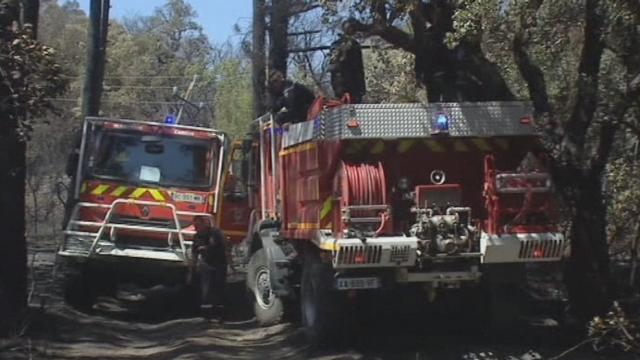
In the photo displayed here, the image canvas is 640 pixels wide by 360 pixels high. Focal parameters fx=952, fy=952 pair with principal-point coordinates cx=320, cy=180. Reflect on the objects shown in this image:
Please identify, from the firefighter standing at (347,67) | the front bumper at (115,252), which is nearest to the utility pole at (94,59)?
the front bumper at (115,252)

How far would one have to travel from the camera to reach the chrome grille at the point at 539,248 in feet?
31.6

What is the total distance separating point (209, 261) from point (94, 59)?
921cm

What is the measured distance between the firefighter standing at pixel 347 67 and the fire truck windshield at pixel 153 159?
386 centimetres

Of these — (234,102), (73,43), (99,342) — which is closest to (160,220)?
(99,342)

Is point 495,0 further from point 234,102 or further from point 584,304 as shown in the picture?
point 234,102

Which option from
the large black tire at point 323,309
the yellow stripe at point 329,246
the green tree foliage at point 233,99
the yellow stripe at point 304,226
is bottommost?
the large black tire at point 323,309

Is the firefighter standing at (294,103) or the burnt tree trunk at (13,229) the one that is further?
the firefighter standing at (294,103)

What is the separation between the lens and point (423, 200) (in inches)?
389

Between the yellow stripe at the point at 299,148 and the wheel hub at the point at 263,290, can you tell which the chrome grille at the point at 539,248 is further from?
the wheel hub at the point at 263,290

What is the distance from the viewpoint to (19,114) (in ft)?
31.9

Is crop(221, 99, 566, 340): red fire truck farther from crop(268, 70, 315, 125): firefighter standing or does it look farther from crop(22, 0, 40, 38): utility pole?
crop(22, 0, 40, 38): utility pole

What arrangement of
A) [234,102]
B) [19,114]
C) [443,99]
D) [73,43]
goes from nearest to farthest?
1. [19,114]
2. [443,99]
3. [234,102]
4. [73,43]

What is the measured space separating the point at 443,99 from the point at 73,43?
44425 millimetres

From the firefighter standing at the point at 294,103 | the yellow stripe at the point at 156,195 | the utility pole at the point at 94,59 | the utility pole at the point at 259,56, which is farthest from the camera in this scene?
the utility pole at the point at 94,59
